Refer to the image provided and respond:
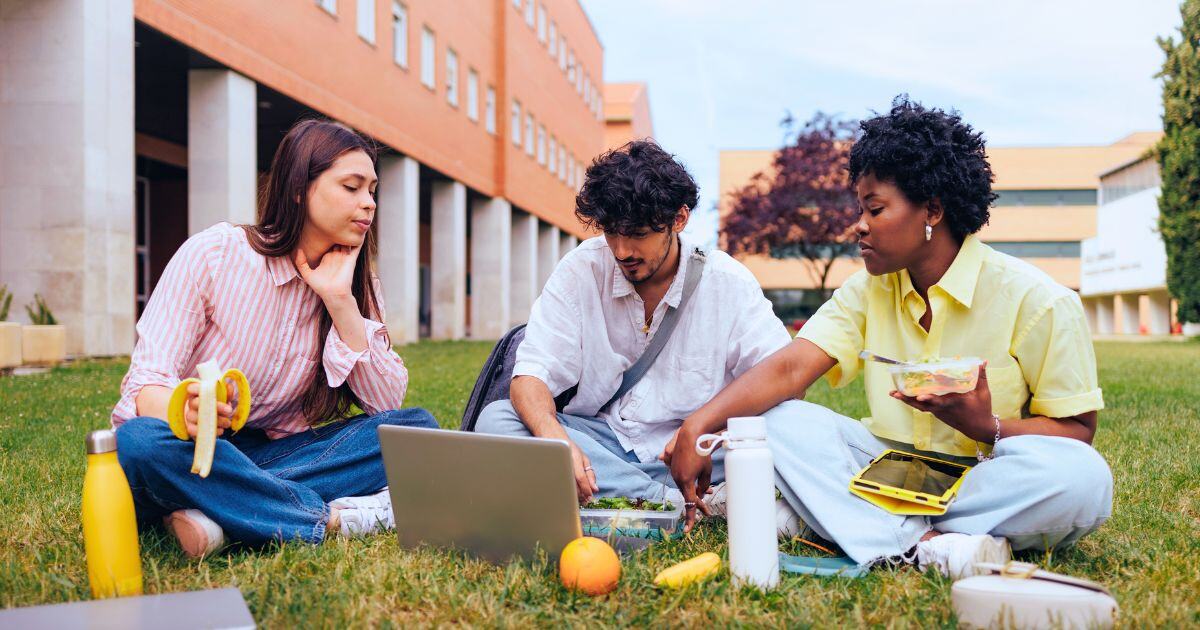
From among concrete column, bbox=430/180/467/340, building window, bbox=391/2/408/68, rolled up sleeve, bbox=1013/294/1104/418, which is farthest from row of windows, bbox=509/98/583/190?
rolled up sleeve, bbox=1013/294/1104/418

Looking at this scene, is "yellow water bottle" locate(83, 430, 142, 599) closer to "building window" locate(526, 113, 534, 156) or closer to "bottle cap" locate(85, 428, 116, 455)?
"bottle cap" locate(85, 428, 116, 455)

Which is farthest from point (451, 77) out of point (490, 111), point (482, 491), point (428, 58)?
point (482, 491)

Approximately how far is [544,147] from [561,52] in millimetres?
4608

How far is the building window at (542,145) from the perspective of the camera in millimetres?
31188

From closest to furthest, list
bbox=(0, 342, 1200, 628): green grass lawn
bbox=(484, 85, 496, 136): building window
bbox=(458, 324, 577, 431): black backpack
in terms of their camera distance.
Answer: bbox=(0, 342, 1200, 628): green grass lawn, bbox=(458, 324, 577, 431): black backpack, bbox=(484, 85, 496, 136): building window

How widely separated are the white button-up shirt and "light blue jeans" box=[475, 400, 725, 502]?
0.19ft

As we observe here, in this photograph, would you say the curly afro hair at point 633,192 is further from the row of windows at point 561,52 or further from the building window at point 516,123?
the row of windows at point 561,52

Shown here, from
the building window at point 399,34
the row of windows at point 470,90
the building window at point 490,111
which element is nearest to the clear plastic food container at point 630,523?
the row of windows at point 470,90

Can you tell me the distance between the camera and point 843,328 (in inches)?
127

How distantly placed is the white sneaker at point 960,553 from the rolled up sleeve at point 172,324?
223cm

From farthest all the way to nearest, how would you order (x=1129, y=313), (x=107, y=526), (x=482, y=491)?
(x=1129, y=313) → (x=482, y=491) → (x=107, y=526)

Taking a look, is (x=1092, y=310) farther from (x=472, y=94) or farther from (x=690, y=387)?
(x=690, y=387)

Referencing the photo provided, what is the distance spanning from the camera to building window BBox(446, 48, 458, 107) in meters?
23.0

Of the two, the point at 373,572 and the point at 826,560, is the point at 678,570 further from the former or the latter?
the point at 373,572
